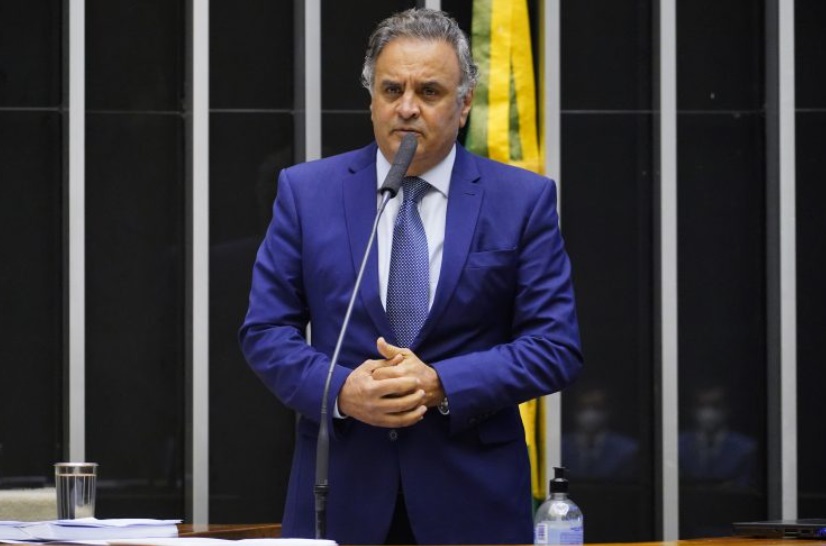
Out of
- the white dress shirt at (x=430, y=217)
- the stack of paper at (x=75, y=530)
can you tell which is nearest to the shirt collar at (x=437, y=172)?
the white dress shirt at (x=430, y=217)

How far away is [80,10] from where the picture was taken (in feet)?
17.3

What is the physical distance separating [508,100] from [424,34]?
2165mm

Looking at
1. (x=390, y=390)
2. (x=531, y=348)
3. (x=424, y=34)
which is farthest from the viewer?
(x=424, y=34)

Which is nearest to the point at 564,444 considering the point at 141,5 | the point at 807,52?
the point at 807,52

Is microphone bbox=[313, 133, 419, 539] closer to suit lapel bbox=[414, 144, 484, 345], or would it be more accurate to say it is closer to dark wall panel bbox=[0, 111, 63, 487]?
suit lapel bbox=[414, 144, 484, 345]

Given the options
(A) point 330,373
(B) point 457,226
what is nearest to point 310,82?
(B) point 457,226

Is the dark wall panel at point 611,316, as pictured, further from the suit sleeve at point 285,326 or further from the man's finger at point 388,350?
the man's finger at point 388,350

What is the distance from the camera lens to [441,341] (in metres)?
2.77

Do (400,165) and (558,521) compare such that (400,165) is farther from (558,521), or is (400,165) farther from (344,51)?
(344,51)

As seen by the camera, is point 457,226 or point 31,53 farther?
point 31,53

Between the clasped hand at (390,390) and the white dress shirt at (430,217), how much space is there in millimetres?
180

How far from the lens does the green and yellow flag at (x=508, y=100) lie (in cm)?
505

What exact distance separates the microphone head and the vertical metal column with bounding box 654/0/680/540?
2.87 meters

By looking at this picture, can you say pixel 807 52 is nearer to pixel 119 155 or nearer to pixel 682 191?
pixel 682 191
